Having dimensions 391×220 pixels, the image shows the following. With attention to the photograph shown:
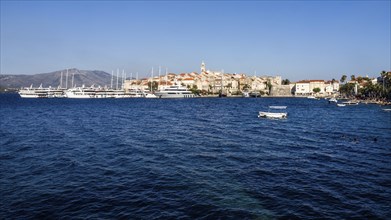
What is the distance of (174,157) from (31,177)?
10060 mm

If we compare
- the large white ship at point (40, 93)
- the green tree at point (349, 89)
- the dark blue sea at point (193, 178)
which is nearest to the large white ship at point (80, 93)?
the large white ship at point (40, 93)

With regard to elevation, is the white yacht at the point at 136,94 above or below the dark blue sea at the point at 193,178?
above

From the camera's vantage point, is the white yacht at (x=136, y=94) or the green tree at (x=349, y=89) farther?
the white yacht at (x=136, y=94)

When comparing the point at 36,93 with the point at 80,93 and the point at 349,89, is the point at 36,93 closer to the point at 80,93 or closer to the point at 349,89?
the point at 80,93

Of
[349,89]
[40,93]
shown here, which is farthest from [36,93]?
[349,89]

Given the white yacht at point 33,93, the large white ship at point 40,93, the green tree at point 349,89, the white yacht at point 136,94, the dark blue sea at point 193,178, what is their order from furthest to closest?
the white yacht at point 136,94 → the large white ship at point 40,93 → the white yacht at point 33,93 → the green tree at point 349,89 → the dark blue sea at point 193,178

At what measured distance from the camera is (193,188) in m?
17.5

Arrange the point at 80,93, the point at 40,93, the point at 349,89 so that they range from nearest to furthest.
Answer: the point at 349,89
the point at 80,93
the point at 40,93

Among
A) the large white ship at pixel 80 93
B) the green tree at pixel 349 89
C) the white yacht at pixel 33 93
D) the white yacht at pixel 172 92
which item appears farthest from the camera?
the white yacht at pixel 33 93

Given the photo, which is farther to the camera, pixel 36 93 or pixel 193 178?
pixel 36 93

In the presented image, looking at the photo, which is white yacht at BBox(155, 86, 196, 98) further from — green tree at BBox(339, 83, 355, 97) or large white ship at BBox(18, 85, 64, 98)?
green tree at BBox(339, 83, 355, 97)

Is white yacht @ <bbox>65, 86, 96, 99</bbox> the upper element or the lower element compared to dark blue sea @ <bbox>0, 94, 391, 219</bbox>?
upper

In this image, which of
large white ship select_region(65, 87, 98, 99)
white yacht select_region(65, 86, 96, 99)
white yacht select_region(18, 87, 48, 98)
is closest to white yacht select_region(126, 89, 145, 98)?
large white ship select_region(65, 87, 98, 99)

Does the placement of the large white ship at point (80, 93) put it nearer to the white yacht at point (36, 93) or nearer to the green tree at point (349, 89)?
the white yacht at point (36, 93)
